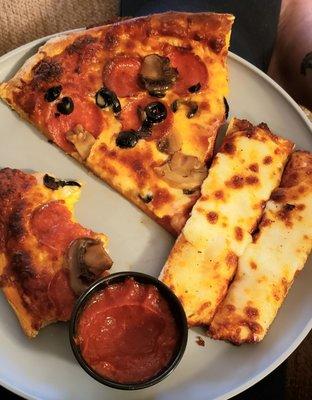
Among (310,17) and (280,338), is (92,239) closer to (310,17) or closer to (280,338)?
(280,338)

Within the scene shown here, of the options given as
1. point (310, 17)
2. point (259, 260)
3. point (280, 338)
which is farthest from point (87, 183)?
point (310, 17)

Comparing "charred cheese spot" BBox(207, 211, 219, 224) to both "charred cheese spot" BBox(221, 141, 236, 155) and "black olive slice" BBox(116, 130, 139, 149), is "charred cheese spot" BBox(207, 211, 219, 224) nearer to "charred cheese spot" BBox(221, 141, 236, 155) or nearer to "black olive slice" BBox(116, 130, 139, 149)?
"charred cheese spot" BBox(221, 141, 236, 155)

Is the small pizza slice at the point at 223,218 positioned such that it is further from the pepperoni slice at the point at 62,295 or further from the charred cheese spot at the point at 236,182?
the pepperoni slice at the point at 62,295

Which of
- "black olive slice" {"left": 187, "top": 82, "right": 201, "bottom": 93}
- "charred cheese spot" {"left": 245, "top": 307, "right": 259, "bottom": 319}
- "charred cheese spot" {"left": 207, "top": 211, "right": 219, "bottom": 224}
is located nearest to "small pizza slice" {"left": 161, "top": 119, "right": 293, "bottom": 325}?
"charred cheese spot" {"left": 207, "top": 211, "right": 219, "bottom": 224}

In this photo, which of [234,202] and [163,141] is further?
[163,141]

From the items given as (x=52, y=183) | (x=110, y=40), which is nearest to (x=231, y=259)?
(x=52, y=183)

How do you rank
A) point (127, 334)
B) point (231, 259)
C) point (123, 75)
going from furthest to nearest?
point (123, 75)
point (231, 259)
point (127, 334)

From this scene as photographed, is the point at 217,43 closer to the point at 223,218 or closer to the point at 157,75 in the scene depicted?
the point at 157,75
